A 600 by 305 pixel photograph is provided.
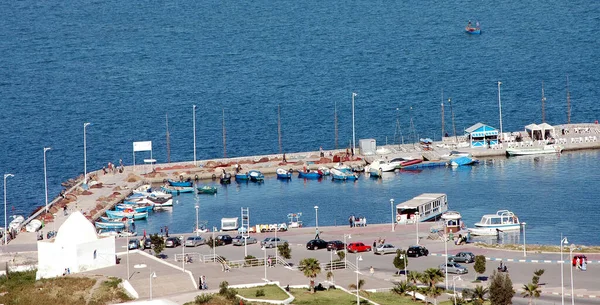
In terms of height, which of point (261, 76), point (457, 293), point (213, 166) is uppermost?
point (261, 76)

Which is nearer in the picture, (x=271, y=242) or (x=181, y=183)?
(x=271, y=242)

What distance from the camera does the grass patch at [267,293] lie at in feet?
244

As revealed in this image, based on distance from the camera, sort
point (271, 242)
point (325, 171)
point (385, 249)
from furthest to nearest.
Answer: point (325, 171)
point (271, 242)
point (385, 249)

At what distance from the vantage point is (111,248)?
8269cm

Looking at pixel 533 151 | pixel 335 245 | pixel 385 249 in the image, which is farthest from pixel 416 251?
pixel 533 151

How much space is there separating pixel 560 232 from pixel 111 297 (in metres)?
39.1

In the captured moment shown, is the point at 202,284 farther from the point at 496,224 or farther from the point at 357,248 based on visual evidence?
the point at 496,224

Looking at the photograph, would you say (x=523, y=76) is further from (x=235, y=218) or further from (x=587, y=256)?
(x=587, y=256)

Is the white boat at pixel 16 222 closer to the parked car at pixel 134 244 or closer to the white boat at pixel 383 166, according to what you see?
the parked car at pixel 134 244

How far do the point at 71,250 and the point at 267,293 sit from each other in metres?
13.6

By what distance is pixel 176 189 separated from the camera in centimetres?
12119

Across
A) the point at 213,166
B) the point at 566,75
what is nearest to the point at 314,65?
the point at 566,75

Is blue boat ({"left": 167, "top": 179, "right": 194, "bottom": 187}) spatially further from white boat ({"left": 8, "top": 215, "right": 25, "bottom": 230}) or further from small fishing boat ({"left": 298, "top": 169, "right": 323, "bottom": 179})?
white boat ({"left": 8, "top": 215, "right": 25, "bottom": 230})

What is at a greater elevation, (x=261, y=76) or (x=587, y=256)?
(x=261, y=76)
